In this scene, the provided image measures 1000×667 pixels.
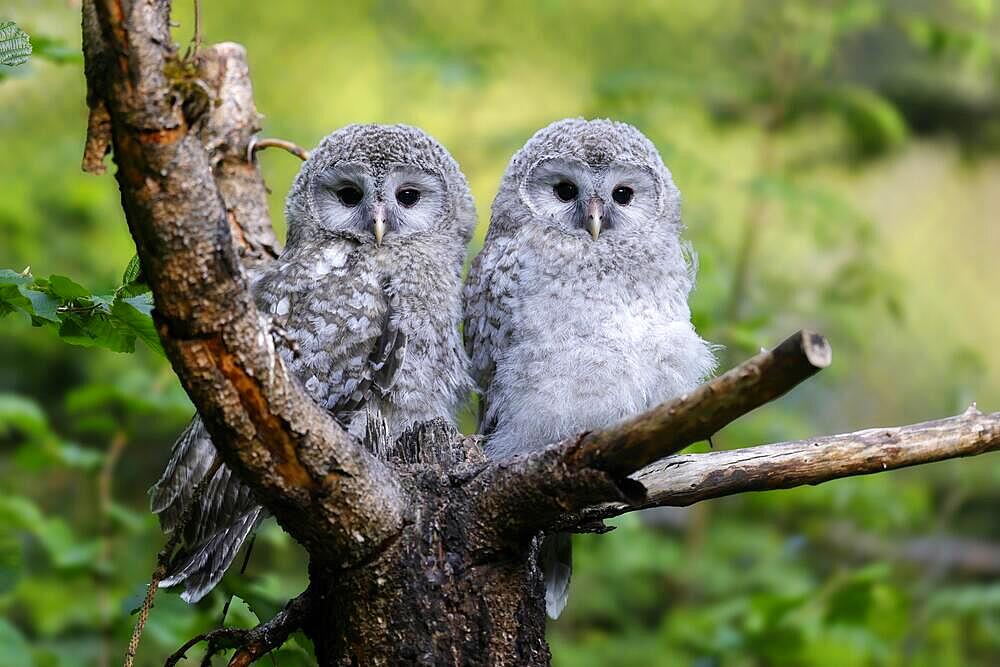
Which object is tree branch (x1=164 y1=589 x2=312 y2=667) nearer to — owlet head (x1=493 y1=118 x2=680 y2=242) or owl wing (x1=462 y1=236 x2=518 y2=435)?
owl wing (x1=462 y1=236 x2=518 y2=435)

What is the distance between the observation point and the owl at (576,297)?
7.49ft

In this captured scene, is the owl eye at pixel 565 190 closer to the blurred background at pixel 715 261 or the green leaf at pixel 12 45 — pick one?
the blurred background at pixel 715 261

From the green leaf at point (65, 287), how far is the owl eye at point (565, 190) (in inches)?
51.1

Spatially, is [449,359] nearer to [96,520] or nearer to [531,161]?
[531,161]

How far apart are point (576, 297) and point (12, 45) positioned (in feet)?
4.18

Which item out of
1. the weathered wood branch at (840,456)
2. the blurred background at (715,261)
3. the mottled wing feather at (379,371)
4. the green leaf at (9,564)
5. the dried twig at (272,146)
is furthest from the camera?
the blurred background at (715,261)

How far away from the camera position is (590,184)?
245 centimetres

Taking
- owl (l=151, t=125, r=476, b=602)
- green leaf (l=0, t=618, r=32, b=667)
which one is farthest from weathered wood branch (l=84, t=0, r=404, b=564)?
green leaf (l=0, t=618, r=32, b=667)

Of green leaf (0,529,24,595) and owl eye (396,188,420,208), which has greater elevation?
owl eye (396,188,420,208)

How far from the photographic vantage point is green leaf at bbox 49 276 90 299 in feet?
4.93

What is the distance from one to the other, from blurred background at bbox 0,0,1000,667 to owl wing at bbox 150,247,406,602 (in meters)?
0.40

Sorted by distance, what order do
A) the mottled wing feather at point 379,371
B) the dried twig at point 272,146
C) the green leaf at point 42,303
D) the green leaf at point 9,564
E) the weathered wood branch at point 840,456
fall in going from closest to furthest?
the green leaf at point 42,303 < the weathered wood branch at point 840,456 < the green leaf at point 9,564 < the mottled wing feather at point 379,371 < the dried twig at point 272,146

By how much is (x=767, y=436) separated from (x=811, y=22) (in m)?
1.76

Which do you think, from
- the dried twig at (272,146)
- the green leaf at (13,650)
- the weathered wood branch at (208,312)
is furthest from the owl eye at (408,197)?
the green leaf at (13,650)
